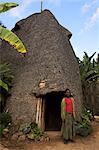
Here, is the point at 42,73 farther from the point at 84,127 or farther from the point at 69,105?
the point at 84,127

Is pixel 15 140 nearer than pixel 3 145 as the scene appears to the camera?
No

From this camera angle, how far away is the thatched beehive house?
13.9m

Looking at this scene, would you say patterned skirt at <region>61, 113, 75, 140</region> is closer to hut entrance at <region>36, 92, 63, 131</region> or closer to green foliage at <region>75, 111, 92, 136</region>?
green foliage at <region>75, 111, 92, 136</region>

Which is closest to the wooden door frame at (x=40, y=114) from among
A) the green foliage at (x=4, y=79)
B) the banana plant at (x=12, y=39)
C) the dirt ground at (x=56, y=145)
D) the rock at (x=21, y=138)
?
the dirt ground at (x=56, y=145)

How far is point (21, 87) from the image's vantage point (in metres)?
14.7

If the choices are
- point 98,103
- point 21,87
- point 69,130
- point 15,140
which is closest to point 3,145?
point 15,140

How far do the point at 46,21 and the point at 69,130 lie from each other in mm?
6882

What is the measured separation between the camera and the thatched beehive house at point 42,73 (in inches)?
547

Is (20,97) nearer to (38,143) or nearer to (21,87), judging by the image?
(21,87)

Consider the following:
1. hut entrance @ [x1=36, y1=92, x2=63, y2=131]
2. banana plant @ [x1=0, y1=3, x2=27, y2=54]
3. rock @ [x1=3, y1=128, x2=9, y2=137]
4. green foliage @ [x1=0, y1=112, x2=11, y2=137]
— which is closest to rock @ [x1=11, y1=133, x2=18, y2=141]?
rock @ [x1=3, y1=128, x2=9, y2=137]

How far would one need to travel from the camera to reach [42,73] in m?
14.6

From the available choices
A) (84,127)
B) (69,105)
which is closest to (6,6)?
(69,105)

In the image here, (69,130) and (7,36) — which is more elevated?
(7,36)

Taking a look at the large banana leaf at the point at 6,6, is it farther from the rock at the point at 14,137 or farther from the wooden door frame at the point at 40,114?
the rock at the point at 14,137
